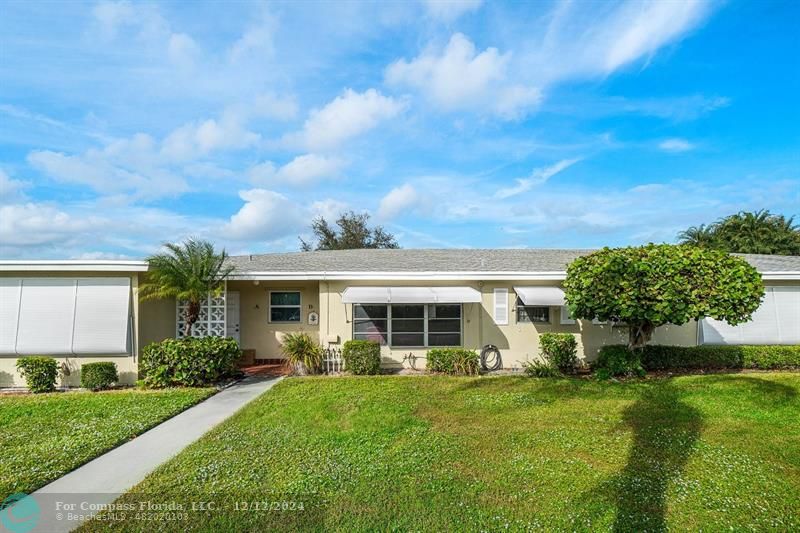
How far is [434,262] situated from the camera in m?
19.2

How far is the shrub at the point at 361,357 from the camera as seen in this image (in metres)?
15.2

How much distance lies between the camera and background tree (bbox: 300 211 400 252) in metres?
50.3

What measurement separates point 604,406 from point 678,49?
14.7 metres

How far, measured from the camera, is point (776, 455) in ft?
25.2

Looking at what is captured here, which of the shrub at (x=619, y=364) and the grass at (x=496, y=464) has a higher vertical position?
the shrub at (x=619, y=364)

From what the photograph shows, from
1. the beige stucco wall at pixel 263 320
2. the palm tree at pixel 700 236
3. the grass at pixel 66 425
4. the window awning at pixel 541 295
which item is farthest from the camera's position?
the palm tree at pixel 700 236

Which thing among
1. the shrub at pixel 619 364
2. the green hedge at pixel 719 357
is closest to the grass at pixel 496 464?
the shrub at pixel 619 364

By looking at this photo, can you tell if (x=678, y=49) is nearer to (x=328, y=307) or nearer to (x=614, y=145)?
(x=614, y=145)

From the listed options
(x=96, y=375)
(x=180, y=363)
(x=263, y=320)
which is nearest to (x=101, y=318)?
(x=96, y=375)

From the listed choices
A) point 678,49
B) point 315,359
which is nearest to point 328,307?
point 315,359

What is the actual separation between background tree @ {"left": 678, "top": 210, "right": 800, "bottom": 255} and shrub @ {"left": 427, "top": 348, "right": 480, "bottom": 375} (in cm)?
3188

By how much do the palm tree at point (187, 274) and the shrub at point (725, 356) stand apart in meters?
16.7

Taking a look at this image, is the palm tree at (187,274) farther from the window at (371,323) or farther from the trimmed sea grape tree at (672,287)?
the trimmed sea grape tree at (672,287)

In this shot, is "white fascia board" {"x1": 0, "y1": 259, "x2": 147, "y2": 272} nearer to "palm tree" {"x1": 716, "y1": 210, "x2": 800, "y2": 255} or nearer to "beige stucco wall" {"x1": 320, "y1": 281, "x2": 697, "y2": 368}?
"beige stucco wall" {"x1": 320, "y1": 281, "x2": 697, "y2": 368}
